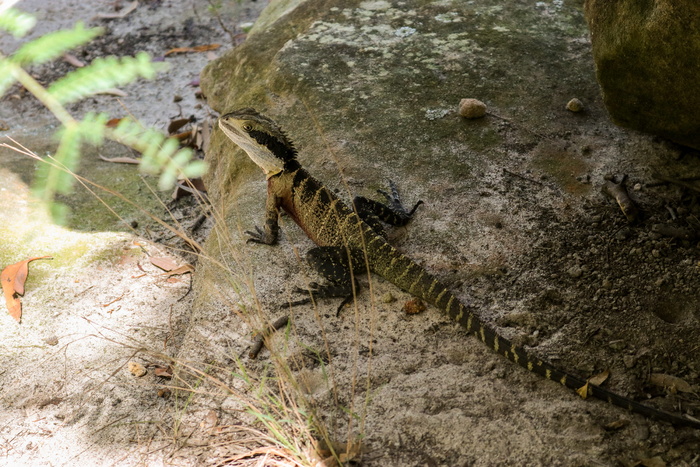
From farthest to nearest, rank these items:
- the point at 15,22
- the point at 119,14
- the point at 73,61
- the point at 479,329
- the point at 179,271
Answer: the point at 119,14
the point at 73,61
the point at 179,271
the point at 479,329
the point at 15,22

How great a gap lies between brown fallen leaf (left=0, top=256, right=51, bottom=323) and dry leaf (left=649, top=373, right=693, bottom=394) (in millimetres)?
3785

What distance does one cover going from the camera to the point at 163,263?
4598 millimetres

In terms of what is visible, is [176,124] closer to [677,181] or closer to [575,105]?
[575,105]

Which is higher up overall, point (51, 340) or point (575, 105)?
point (575, 105)

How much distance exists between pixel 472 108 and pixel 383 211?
125 cm

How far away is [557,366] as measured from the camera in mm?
2836

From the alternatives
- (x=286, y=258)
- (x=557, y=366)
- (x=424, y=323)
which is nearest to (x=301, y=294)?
(x=286, y=258)

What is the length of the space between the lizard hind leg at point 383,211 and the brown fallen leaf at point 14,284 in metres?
2.39

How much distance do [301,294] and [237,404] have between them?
2.60ft

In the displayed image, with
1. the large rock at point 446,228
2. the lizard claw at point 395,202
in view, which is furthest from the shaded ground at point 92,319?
the lizard claw at point 395,202

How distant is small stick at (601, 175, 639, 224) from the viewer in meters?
3.52

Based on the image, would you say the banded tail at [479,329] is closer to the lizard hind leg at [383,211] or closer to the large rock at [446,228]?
the large rock at [446,228]

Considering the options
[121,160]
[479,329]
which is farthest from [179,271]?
[479,329]

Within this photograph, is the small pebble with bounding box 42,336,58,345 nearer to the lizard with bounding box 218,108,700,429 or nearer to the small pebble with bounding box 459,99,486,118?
the lizard with bounding box 218,108,700,429
